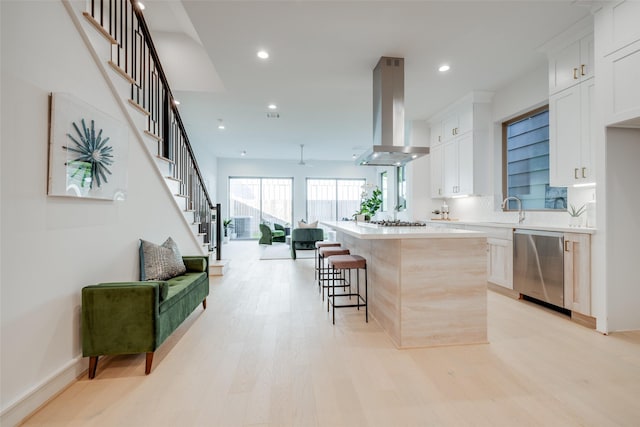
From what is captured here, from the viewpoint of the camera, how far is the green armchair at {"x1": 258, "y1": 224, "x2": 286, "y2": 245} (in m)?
8.87

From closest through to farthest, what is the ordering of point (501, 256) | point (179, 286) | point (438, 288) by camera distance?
point (438, 288) → point (179, 286) → point (501, 256)

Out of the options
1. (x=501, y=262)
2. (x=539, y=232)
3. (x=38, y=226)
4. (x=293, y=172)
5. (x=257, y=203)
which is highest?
(x=293, y=172)

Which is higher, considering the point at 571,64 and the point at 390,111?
the point at 571,64

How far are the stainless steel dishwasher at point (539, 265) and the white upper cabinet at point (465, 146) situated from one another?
1.51 m

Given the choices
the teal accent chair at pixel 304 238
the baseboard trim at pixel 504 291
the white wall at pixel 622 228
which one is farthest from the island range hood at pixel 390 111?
the teal accent chair at pixel 304 238

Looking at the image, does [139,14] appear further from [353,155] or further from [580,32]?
[353,155]

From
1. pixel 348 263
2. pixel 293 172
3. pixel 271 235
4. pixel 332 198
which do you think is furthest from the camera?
pixel 332 198

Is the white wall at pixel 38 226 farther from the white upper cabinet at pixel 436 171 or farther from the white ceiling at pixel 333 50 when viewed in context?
the white upper cabinet at pixel 436 171

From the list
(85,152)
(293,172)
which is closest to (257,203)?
(293,172)

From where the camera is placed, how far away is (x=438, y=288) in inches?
96.7

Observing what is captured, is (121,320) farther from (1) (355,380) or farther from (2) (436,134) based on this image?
(2) (436,134)

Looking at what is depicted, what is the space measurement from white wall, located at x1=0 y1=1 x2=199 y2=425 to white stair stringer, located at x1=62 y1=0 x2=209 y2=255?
52mm

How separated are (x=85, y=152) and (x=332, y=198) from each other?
9.39m

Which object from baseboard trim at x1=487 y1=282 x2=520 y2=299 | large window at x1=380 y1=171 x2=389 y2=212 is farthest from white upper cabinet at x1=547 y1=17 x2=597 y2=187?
large window at x1=380 y1=171 x2=389 y2=212
